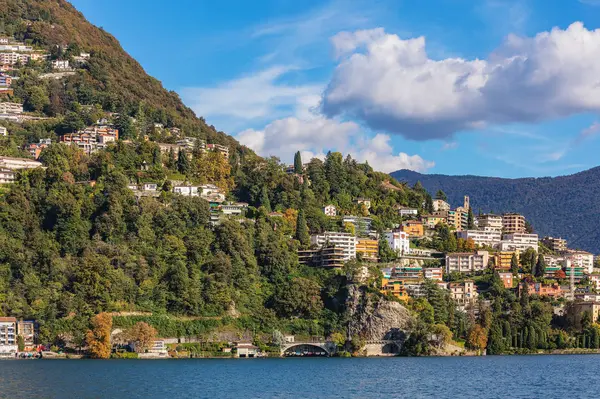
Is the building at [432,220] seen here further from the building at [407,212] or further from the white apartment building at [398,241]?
the white apartment building at [398,241]

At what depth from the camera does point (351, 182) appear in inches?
5226

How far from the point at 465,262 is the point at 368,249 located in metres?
12.9

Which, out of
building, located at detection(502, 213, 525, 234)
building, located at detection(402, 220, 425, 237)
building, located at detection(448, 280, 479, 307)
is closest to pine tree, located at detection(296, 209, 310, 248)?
building, located at detection(402, 220, 425, 237)

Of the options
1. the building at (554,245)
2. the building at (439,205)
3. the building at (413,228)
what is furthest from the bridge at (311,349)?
the building at (554,245)

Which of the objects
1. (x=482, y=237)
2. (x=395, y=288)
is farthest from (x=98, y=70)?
(x=395, y=288)

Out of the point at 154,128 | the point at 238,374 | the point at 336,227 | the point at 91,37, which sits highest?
the point at 91,37

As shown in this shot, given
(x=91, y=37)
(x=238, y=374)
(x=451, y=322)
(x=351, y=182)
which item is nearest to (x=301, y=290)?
(x=451, y=322)

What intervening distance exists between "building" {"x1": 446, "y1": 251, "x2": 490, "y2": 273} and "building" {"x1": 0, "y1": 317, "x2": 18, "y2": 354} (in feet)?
178

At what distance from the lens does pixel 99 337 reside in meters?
84.6

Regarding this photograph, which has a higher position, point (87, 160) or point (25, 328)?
point (87, 160)

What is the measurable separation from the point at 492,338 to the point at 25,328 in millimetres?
48165

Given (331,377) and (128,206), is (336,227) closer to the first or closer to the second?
(128,206)

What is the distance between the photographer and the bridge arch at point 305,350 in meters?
94.4

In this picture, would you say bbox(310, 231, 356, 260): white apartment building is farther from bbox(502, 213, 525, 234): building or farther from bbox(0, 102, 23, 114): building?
bbox(0, 102, 23, 114): building
